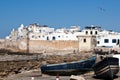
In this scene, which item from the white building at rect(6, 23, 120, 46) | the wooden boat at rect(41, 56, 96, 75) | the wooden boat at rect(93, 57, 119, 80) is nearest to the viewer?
the wooden boat at rect(93, 57, 119, 80)

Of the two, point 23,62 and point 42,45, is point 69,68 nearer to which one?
point 23,62

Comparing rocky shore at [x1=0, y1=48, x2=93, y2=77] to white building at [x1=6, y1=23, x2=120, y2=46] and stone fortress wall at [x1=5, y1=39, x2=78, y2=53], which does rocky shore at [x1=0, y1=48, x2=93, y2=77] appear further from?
white building at [x1=6, y1=23, x2=120, y2=46]

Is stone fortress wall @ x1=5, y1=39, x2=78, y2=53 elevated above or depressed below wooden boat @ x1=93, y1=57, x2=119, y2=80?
above

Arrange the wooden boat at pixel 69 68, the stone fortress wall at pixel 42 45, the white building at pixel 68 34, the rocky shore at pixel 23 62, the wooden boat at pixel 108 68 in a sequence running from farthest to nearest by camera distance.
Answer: the stone fortress wall at pixel 42 45
the white building at pixel 68 34
the rocky shore at pixel 23 62
the wooden boat at pixel 69 68
the wooden boat at pixel 108 68

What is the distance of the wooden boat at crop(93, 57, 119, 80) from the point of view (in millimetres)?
28844

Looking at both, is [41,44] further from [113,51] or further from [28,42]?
[113,51]

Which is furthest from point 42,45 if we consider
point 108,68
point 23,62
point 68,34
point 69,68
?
point 108,68

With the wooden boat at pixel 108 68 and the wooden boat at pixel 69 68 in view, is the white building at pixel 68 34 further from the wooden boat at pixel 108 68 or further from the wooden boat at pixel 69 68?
the wooden boat at pixel 108 68

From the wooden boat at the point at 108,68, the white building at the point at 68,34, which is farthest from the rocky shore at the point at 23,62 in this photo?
the white building at the point at 68,34

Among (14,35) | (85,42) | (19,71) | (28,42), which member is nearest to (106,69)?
(19,71)

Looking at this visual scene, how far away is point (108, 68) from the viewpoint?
2892cm

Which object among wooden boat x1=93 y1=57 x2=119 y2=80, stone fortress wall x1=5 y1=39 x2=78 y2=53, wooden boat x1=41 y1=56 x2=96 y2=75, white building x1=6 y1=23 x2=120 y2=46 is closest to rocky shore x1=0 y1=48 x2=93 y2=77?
wooden boat x1=41 y1=56 x2=96 y2=75

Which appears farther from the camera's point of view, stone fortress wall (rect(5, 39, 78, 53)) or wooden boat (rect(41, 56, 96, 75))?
stone fortress wall (rect(5, 39, 78, 53))

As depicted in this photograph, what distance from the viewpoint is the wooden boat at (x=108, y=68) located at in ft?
94.6
